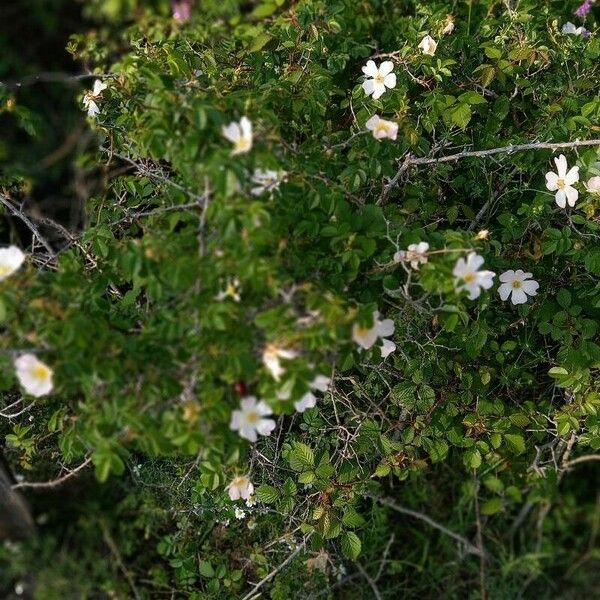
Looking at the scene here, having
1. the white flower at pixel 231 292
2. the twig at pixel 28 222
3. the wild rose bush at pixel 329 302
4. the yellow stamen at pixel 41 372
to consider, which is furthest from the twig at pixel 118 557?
the white flower at pixel 231 292

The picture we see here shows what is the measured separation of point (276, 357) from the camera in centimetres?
136

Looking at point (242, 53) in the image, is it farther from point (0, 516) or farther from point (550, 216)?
point (0, 516)

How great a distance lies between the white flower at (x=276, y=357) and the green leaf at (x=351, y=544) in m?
0.98

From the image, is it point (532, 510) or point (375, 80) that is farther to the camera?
point (532, 510)

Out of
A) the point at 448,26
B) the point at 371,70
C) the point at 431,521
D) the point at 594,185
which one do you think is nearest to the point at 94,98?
the point at 371,70

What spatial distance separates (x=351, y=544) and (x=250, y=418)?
0.87 m

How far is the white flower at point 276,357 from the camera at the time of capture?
1.35m

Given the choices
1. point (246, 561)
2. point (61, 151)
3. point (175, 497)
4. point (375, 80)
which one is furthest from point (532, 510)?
point (61, 151)

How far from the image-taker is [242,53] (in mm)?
2297

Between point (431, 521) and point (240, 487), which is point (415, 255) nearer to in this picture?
point (240, 487)

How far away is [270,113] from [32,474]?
60.8 inches

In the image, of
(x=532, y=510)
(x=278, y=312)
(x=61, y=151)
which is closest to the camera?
(x=278, y=312)

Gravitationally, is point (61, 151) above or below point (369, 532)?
above

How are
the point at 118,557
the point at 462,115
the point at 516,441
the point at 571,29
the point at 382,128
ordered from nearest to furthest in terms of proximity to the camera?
the point at 382,128 < the point at 462,115 < the point at 516,441 < the point at 571,29 < the point at 118,557
